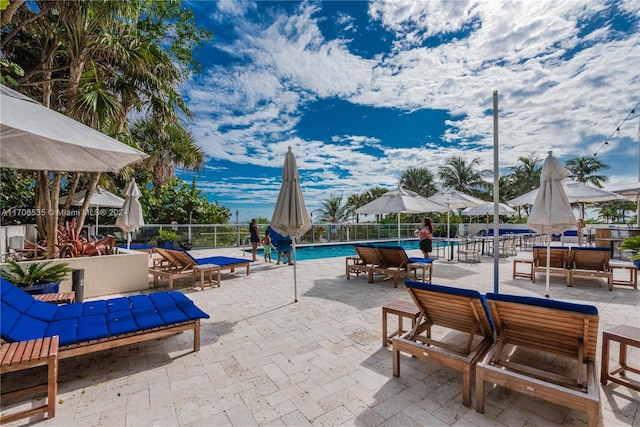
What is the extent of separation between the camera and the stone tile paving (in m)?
2.14

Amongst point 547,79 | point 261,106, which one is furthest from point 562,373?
point 261,106

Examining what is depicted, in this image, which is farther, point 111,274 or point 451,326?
point 111,274

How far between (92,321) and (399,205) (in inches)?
310

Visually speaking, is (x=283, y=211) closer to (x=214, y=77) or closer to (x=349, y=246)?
(x=349, y=246)

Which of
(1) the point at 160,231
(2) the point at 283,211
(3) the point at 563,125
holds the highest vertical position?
(3) the point at 563,125

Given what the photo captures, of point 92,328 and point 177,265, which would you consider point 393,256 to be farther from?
point 92,328

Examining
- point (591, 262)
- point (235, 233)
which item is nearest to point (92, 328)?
point (591, 262)

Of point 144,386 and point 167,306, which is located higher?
point 167,306

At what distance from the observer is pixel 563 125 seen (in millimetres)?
12703

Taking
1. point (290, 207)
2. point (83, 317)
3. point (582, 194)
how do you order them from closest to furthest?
point (83, 317)
point (290, 207)
point (582, 194)

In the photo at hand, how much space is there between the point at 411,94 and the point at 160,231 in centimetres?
1353

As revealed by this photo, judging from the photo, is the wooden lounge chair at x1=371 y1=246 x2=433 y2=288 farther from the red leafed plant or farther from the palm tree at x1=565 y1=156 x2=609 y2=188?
the palm tree at x1=565 y1=156 x2=609 y2=188

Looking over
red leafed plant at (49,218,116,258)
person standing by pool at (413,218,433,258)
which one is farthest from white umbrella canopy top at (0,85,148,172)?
person standing by pool at (413,218,433,258)

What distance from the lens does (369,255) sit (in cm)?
704
